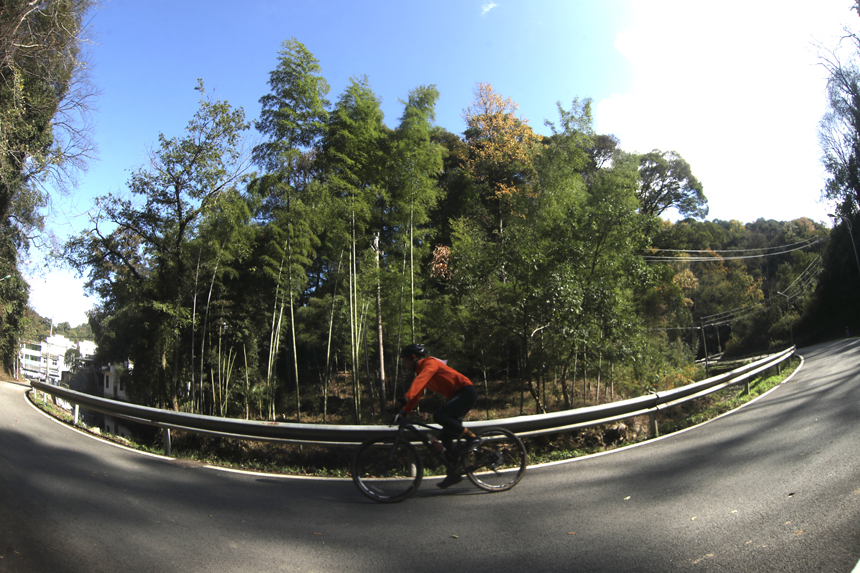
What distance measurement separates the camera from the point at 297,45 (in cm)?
1111

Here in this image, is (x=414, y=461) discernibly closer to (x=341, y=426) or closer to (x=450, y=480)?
(x=450, y=480)

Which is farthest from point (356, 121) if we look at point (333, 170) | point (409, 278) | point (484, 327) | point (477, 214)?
point (477, 214)

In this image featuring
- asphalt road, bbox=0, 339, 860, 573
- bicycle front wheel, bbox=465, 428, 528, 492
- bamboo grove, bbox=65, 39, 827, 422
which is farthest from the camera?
bamboo grove, bbox=65, 39, 827, 422

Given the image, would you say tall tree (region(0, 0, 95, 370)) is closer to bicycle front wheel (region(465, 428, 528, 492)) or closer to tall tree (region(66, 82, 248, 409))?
tall tree (region(66, 82, 248, 409))

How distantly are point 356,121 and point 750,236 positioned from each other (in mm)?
53942

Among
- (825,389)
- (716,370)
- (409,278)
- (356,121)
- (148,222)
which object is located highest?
(356,121)

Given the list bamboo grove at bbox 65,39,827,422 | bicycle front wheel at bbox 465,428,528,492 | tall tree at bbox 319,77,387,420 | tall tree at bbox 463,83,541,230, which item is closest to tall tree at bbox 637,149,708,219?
tall tree at bbox 463,83,541,230

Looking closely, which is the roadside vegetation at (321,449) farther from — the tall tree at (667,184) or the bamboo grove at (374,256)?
the tall tree at (667,184)

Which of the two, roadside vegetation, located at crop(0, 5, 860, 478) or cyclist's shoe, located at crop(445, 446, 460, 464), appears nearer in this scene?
cyclist's shoe, located at crop(445, 446, 460, 464)

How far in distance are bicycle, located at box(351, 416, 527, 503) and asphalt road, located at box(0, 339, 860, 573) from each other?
0.52ft

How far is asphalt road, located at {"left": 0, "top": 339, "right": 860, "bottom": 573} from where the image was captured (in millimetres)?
2719

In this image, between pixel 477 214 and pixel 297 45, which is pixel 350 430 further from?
pixel 477 214

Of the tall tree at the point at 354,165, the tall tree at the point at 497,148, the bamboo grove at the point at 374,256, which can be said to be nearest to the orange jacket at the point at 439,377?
the bamboo grove at the point at 374,256

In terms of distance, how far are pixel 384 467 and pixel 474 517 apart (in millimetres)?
1053
